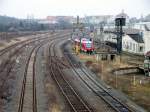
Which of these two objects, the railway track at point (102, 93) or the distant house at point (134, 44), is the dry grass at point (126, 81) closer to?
the railway track at point (102, 93)

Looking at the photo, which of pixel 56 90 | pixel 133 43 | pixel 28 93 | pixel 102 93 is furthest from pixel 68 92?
pixel 133 43

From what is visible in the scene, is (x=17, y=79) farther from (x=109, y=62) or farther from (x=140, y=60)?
(x=140, y=60)

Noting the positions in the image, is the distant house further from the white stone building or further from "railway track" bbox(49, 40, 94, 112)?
"railway track" bbox(49, 40, 94, 112)

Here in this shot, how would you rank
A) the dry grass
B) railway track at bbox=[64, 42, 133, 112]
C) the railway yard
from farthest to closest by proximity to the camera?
the dry grass
the railway yard
railway track at bbox=[64, 42, 133, 112]

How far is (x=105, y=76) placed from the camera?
107 feet

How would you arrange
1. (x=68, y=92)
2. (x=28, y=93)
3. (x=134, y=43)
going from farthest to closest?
(x=134, y=43) → (x=68, y=92) → (x=28, y=93)

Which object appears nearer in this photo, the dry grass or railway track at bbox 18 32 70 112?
railway track at bbox 18 32 70 112

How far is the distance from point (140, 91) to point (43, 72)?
478 inches

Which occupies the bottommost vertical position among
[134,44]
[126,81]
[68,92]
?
[68,92]

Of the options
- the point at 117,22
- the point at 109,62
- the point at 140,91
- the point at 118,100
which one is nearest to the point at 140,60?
the point at 109,62

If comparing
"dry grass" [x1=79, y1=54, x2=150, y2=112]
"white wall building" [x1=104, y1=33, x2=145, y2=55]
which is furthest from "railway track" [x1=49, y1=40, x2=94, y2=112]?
"white wall building" [x1=104, y1=33, x2=145, y2=55]

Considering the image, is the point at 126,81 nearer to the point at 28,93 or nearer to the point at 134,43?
the point at 28,93

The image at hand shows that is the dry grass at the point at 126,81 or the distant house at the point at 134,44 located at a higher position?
the distant house at the point at 134,44

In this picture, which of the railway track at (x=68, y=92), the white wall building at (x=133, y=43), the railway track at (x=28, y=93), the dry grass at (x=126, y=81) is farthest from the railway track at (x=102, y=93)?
the white wall building at (x=133, y=43)
